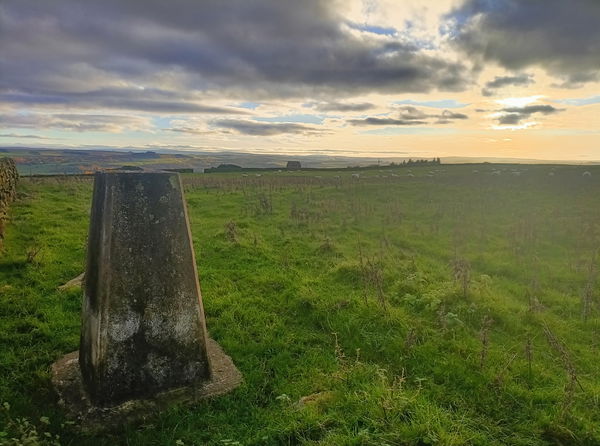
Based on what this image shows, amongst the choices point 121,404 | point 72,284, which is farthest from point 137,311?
point 72,284

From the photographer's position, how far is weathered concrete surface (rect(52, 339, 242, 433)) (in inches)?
159

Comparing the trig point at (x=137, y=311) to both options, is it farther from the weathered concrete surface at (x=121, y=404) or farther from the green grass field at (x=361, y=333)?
the green grass field at (x=361, y=333)

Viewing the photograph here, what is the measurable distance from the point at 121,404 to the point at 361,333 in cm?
347

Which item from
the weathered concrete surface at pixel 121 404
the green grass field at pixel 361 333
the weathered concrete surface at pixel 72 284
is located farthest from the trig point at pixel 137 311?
the weathered concrete surface at pixel 72 284

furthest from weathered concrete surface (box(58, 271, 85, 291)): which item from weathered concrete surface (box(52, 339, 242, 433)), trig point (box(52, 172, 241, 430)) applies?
trig point (box(52, 172, 241, 430))

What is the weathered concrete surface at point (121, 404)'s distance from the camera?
404cm

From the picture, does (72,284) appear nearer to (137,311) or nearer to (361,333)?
(137,311)

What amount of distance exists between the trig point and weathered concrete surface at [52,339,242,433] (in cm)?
1

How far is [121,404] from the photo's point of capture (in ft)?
13.9

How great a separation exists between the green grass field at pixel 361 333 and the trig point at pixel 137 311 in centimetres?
30

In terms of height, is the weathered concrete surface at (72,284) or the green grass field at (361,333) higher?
the weathered concrete surface at (72,284)

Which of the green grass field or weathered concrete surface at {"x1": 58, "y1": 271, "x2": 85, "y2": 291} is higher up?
weathered concrete surface at {"x1": 58, "y1": 271, "x2": 85, "y2": 291}

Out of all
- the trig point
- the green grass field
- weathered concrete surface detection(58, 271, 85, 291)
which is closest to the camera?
the green grass field

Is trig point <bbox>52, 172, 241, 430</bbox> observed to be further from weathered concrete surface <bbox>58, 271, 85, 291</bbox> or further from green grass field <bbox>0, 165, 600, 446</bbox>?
weathered concrete surface <bbox>58, 271, 85, 291</bbox>
